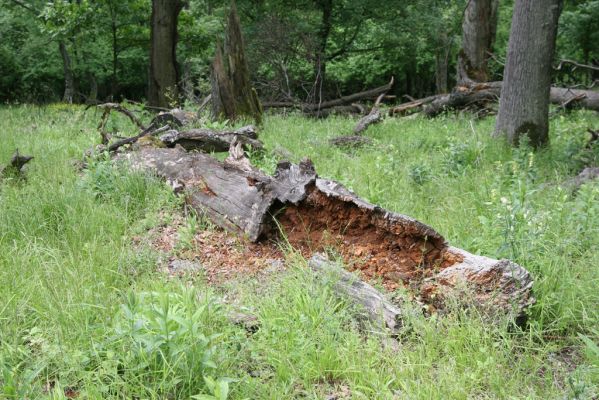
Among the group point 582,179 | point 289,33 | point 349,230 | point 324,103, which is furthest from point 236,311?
point 289,33

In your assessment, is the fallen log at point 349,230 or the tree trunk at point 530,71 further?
the tree trunk at point 530,71

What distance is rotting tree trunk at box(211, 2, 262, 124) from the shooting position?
10.1 metres

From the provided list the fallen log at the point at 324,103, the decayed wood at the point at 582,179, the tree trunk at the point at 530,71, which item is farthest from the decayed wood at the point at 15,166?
the fallen log at the point at 324,103

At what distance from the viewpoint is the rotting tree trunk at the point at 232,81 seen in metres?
10.1

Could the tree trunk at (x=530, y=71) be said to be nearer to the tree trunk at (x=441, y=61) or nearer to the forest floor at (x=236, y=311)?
the forest floor at (x=236, y=311)

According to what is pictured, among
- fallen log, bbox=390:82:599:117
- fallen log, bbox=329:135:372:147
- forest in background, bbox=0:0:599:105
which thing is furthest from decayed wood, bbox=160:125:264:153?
fallen log, bbox=390:82:599:117

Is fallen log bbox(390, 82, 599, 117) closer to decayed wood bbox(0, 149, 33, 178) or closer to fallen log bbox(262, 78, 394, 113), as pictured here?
fallen log bbox(262, 78, 394, 113)

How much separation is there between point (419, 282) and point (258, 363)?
1222mm

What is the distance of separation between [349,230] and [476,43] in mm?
11265

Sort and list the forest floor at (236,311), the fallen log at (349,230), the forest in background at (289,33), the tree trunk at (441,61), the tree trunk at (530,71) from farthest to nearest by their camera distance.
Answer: the tree trunk at (441,61)
the forest in background at (289,33)
the tree trunk at (530,71)
the fallen log at (349,230)
the forest floor at (236,311)

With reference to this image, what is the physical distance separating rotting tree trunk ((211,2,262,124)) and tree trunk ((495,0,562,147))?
4.66 metres

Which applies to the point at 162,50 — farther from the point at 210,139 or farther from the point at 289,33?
the point at 210,139

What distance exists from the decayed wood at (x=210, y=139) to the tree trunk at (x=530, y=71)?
3.81 m

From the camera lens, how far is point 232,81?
1021cm
